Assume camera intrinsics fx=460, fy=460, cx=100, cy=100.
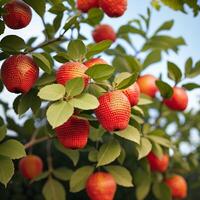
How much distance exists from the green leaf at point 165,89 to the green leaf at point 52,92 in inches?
20.2

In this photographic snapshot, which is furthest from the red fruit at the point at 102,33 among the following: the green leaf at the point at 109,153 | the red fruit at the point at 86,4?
the green leaf at the point at 109,153

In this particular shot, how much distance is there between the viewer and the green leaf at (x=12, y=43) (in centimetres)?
121

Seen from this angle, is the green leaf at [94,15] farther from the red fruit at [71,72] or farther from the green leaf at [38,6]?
the red fruit at [71,72]

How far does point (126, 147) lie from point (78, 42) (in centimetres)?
101

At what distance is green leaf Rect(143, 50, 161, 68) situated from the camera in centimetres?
188

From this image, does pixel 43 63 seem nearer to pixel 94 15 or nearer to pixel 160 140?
pixel 94 15

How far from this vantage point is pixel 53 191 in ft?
5.44

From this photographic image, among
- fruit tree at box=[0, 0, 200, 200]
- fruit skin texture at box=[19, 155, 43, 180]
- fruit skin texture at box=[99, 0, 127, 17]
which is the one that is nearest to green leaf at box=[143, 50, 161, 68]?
fruit tree at box=[0, 0, 200, 200]

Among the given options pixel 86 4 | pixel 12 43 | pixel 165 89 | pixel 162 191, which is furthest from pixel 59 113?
pixel 162 191

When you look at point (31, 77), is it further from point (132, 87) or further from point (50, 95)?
point (132, 87)

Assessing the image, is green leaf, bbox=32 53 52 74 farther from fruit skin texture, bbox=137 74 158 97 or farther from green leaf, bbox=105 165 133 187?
fruit skin texture, bbox=137 74 158 97

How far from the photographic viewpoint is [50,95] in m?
1.08

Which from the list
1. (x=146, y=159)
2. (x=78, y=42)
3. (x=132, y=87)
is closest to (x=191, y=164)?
(x=146, y=159)

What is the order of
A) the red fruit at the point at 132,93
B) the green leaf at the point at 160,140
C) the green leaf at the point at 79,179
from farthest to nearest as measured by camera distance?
the green leaf at the point at 160,140 < the green leaf at the point at 79,179 < the red fruit at the point at 132,93
